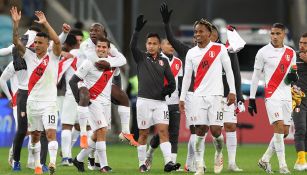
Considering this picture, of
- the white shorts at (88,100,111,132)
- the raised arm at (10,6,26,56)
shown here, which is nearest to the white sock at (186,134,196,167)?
the white shorts at (88,100,111,132)

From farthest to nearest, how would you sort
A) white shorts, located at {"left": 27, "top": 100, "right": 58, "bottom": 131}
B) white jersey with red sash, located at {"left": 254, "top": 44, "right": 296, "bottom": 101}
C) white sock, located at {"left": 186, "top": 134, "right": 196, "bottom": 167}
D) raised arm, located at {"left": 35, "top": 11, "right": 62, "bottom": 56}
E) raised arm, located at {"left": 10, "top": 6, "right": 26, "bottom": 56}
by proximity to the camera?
white sock, located at {"left": 186, "top": 134, "right": 196, "bottom": 167}
white jersey with red sash, located at {"left": 254, "top": 44, "right": 296, "bottom": 101}
white shorts, located at {"left": 27, "top": 100, "right": 58, "bottom": 131}
raised arm, located at {"left": 10, "top": 6, "right": 26, "bottom": 56}
raised arm, located at {"left": 35, "top": 11, "right": 62, "bottom": 56}

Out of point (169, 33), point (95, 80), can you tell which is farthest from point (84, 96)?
point (169, 33)

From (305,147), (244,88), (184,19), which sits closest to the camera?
(305,147)

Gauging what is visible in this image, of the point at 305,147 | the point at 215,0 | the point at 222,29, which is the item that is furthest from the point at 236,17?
the point at 305,147

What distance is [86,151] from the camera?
74.9 ft

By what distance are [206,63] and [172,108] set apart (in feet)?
8.55

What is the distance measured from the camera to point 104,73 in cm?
2303

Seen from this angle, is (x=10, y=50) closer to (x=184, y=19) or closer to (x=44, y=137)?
(x=44, y=137)

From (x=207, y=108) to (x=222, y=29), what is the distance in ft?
57.3

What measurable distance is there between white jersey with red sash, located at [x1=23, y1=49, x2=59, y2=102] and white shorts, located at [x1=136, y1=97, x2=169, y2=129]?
180cm

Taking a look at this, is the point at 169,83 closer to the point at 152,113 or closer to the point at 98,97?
the point at 152,113

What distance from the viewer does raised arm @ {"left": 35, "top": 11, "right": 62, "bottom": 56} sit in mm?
21047

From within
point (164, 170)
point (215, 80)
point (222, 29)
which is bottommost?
point (164, 170)

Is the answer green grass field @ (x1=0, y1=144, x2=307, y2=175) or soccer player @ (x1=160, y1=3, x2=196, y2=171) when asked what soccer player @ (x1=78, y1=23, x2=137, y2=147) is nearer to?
green grass field @ (x1=0, y1=144, x2=307, y2=175)
